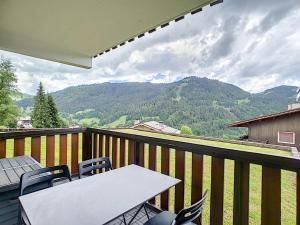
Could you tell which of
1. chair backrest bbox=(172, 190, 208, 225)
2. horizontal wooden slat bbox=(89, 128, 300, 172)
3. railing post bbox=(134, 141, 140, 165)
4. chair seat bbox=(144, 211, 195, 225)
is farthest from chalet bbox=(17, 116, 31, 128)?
chair backrest bbox=(172, 190, 208, 225)

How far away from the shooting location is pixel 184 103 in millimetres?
8227

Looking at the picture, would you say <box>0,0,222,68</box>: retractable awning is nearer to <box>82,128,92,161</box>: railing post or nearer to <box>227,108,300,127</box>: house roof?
<box>82,128,92,161</box>: railing post

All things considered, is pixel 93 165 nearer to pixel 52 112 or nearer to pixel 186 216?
pixel 186 216

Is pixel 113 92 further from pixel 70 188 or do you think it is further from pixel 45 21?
pixel 70 188

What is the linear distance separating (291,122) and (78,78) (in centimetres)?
2041

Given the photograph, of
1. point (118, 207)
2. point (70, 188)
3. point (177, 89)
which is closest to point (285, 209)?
point (118, 207)

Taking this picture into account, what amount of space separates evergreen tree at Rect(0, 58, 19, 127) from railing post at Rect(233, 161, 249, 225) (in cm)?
2072

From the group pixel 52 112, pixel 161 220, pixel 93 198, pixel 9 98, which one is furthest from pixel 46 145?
pixel 52 112

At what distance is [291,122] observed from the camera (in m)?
4.50

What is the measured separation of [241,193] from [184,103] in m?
6.62

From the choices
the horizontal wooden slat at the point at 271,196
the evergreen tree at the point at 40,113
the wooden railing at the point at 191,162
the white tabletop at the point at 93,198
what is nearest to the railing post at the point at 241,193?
the wooden railing at the point at 191,162

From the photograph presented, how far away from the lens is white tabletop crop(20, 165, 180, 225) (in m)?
1.11

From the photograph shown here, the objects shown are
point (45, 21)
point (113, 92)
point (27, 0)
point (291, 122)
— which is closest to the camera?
point (27, 0)

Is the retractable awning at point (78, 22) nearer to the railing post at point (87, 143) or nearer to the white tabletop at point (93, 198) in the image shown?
the railing post at point (87, 143)
